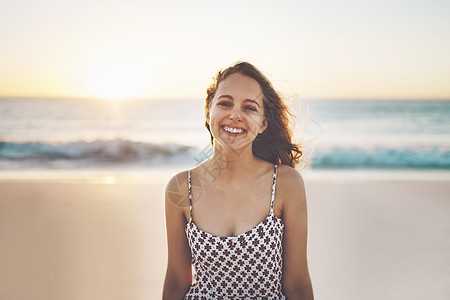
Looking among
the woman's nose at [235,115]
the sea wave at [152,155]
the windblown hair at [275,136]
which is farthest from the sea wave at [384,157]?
the woman's nose at [235,115]

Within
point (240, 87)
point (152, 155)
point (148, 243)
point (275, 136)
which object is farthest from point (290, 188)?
point (152, 155)

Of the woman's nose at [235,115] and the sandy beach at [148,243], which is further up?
the woman's nose at [235,115]

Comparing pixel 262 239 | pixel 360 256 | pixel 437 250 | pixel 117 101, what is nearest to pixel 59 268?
pixel 262 239

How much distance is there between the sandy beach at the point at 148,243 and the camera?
3654 millimetres

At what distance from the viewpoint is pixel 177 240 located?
228 centimetres

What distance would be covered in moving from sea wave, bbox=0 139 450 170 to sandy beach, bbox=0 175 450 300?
393 centimetres

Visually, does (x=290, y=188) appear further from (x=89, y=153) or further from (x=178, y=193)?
(x=89, y=153)

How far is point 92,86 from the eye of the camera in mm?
21641

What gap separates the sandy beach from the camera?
3.65 m

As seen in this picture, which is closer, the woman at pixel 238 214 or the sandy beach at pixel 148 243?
the woman at pixel 238 214

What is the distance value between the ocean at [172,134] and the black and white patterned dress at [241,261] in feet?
2.57

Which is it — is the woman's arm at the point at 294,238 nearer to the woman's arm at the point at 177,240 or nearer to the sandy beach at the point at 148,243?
the woman's arm at the point at 177,240

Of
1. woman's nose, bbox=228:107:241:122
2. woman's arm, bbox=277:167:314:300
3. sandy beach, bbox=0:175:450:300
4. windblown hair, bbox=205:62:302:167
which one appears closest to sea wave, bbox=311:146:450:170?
sandy beach, bbox=0:175:450:300

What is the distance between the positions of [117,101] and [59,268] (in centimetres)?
2532
